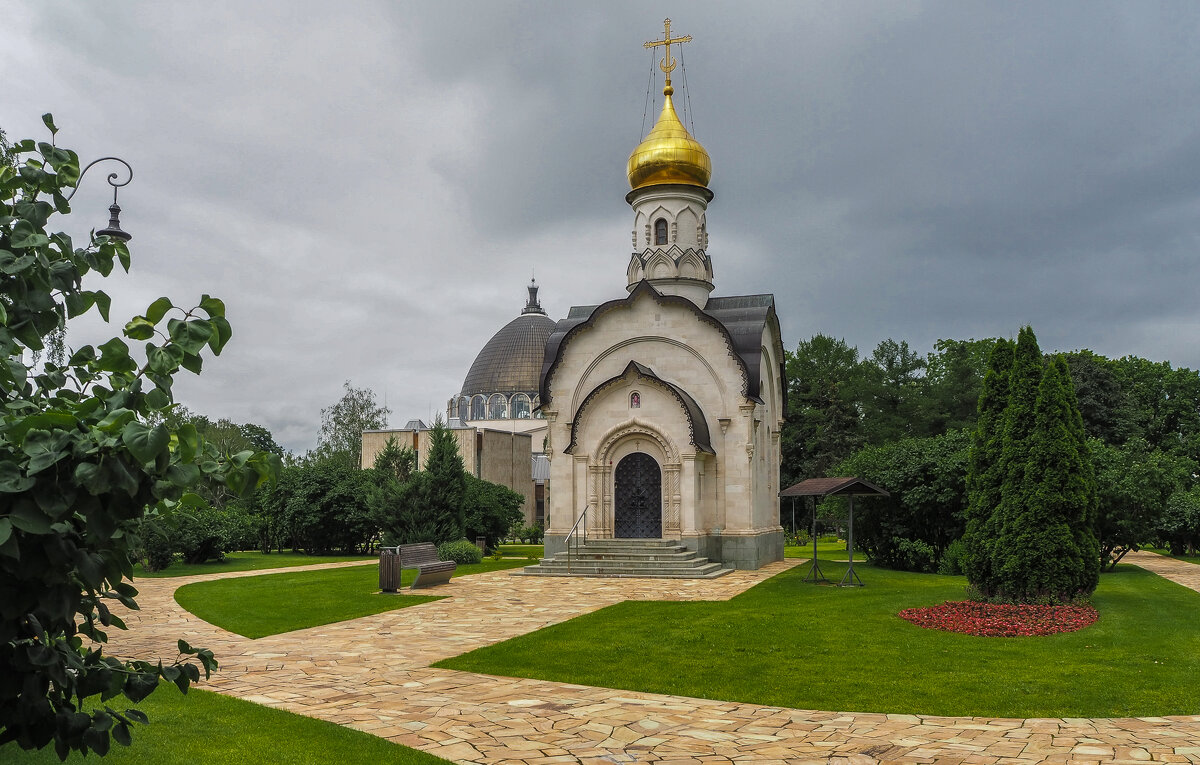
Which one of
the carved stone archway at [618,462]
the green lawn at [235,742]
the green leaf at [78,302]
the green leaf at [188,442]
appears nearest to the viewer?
the green leaf at [188,442]

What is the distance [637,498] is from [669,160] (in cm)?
975

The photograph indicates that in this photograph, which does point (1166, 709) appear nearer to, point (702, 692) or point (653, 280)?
point (702, 692)

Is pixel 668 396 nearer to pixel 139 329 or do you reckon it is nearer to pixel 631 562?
pixel 631 562

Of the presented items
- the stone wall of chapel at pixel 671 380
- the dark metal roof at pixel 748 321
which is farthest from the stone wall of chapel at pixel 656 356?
the dark metal roof at pixel 748 321

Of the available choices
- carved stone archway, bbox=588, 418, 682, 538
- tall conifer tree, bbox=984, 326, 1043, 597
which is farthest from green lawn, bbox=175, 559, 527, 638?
tall conifer tree, bbox=984, 326, 1043, 597

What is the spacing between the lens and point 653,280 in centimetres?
2492

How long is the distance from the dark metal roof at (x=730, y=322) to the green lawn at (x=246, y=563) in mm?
8367

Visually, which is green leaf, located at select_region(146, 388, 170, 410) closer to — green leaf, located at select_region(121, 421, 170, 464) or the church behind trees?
green leaf, located at select_region(121, 421, 170, 464)

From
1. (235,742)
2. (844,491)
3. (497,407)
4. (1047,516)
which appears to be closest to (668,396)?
(844,491)

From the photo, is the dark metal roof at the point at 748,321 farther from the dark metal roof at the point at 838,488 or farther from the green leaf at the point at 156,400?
the green leaf at the point at 156,400

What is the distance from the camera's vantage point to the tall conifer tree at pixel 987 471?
13.2m

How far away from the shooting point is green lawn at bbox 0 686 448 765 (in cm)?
578

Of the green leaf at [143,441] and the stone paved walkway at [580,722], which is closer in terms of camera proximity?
the green leaf at [143,441]

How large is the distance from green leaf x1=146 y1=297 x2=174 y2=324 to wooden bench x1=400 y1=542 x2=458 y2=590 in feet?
47.0
